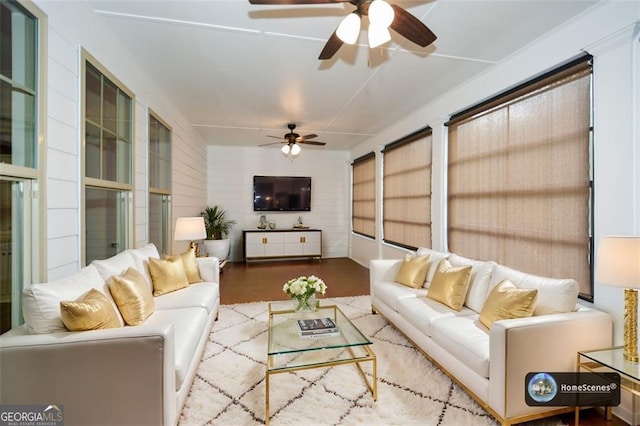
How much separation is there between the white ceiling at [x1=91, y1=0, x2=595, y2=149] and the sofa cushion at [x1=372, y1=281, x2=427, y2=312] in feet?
7.75

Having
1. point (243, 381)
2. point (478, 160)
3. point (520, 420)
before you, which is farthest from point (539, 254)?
point (243, 381)

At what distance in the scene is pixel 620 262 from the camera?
5.24ft

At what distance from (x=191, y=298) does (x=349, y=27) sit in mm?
2494

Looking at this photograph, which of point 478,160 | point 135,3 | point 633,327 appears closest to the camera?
point 633,327

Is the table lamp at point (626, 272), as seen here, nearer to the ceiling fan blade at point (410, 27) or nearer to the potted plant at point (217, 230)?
the ceiling fan blade at point (410, 27)

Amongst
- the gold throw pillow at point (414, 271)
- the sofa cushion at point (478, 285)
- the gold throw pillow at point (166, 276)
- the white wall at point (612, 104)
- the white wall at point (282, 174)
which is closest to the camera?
the white wall at point (612, 104)

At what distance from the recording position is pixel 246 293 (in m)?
4.36

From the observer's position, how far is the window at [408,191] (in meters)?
4.20

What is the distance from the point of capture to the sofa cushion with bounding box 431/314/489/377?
5.90 feet

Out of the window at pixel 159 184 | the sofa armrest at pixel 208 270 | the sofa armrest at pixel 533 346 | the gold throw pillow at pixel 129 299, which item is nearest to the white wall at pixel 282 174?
the window at pixel 159 184

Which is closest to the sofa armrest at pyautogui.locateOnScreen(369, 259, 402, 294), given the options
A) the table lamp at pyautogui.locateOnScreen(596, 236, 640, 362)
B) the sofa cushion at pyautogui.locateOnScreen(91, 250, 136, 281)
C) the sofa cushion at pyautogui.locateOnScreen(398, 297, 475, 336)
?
the sofa cushion at pyautogui.locateOnScreen(398, 297, 475, 336)

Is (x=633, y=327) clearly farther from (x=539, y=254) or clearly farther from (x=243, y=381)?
(x=243, y=381)

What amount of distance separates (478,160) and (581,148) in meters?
1.07

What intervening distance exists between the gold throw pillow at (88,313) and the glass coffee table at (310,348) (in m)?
0.98
